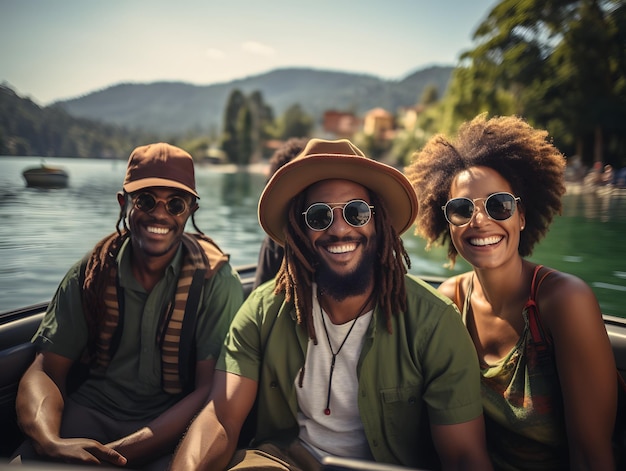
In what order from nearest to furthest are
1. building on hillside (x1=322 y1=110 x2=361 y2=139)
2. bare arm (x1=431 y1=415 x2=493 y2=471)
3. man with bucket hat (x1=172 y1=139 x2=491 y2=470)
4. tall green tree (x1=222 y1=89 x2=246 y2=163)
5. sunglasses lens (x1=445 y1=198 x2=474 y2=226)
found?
bare arm (x1=431 y1=415 x2=493 y2=471)
man with bucket hat (x1=172 y1=139 x2=491 y2=470)
sunglasses lens (x1=445 y1=198 x2=474 y2=226)
tall green tree (x1=222 y1=89 x2=246 y2=163)
building on hillside (x1=322 y1=110 x2=361 y2=139)

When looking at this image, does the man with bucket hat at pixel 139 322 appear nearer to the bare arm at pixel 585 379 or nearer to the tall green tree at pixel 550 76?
the bare arm at pixel 585 379

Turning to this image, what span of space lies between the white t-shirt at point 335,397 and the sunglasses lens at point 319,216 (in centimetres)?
40

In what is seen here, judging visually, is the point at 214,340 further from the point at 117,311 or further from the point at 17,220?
the point at 17,220

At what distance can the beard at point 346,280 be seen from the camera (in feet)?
6.19

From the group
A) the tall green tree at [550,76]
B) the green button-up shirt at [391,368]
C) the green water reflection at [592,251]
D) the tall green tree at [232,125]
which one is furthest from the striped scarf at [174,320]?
the tall green tree at [232,125]

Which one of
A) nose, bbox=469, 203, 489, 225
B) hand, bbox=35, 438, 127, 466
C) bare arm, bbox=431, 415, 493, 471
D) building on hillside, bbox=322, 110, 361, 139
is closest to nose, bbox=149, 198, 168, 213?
hand, bbox=35, 438, 127, 466

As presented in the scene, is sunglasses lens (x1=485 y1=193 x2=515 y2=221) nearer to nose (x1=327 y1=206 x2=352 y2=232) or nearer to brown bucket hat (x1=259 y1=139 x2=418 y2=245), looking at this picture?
brown bucket hat (x1=259 y1=139 x2=418 y2=245)

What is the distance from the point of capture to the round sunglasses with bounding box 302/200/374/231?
1.93 metres

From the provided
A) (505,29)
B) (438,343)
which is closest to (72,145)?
(438,343)

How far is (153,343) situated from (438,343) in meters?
1.36

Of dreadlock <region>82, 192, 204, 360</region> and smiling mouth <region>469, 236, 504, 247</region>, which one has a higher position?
smiling mouth <region>469, 236, 504, 247</region>

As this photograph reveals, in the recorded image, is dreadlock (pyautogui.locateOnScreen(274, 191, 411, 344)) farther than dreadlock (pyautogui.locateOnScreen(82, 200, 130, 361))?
No

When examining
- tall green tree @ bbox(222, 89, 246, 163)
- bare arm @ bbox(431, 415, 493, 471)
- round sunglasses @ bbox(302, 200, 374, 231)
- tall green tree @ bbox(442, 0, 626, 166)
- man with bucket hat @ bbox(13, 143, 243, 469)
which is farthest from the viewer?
tall green tree @ bbox(222, 89, 246, 163)

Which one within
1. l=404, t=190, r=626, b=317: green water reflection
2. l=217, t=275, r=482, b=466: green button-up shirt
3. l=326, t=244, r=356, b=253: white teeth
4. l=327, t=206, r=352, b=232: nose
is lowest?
l=404, t=190, r=626, b=317: green water reflection
